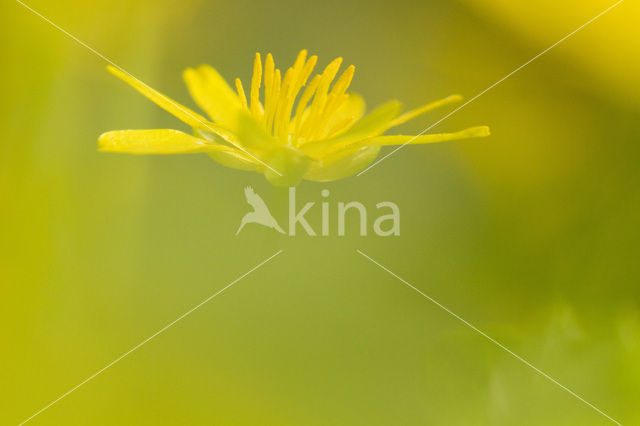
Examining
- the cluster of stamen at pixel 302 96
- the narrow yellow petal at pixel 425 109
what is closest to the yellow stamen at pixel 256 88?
the cluster of stamen at pixel 302 96

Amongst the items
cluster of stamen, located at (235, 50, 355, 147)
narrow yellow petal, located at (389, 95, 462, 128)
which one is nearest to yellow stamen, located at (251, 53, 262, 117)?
cluster of stamen, located at (235, 50, 355, 147)

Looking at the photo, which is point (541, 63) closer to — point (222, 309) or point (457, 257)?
point (457, 257)

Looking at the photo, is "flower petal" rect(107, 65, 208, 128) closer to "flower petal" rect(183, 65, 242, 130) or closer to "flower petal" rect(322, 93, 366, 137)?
"flower petal" rect(183, 65, 242, 130)

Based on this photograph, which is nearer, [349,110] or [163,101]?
[163,101]

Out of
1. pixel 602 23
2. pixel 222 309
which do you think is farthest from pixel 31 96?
pixel 602 23

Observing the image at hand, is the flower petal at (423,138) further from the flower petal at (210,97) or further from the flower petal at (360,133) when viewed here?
the flower petal at (210,97)

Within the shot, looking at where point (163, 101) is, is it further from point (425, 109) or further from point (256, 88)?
point (425, 109)

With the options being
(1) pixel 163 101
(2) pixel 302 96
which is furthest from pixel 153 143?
(2) pixel 302 96
